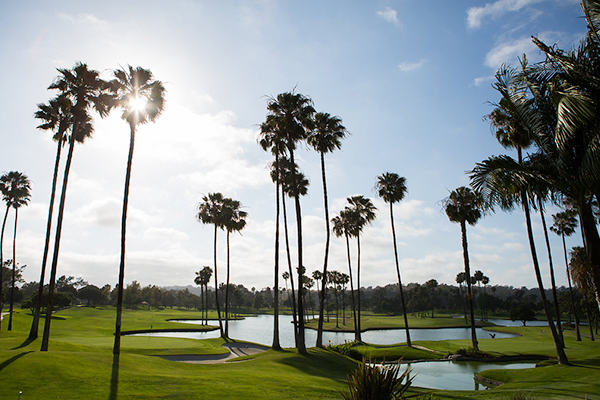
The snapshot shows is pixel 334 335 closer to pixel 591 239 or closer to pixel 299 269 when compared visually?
pixel 299 269

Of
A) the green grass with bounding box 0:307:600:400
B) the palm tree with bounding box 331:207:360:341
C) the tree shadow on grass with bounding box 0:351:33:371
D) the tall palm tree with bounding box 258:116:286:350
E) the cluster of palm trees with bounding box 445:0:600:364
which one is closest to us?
the cluster of palm trees with bounding box 445:0:600:364

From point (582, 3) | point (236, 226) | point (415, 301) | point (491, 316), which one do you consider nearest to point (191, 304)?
point (415, 301)

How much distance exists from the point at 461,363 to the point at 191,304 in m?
175

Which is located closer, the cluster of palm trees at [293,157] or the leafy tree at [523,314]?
the cluster of palm trees at [293,157]

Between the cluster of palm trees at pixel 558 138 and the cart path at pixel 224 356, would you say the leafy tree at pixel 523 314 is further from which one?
the cluster of palm trees at pixel 558 138

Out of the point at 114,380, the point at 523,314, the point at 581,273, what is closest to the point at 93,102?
the point at 114,380

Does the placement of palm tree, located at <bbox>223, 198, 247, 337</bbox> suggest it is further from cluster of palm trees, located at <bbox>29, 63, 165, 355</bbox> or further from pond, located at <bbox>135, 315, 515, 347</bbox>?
cluster of palm trees, located at <bbox>29, 63, 165, 355</bbox>

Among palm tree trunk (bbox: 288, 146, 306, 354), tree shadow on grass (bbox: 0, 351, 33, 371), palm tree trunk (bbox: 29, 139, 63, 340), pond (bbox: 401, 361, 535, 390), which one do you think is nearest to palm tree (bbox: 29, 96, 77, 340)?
palm tree trunk (bbox: 29, 139, 63, 340)

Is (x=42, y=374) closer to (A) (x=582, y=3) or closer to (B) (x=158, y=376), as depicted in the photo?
(B) (x=158, y=376)

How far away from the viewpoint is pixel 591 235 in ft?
31.9

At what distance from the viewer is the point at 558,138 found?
919 cm

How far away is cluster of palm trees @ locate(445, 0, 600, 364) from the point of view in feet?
28.6

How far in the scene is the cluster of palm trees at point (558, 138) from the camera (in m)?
8.70

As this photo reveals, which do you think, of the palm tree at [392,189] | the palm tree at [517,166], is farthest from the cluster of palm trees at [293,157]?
the palm tree at [517,166]
